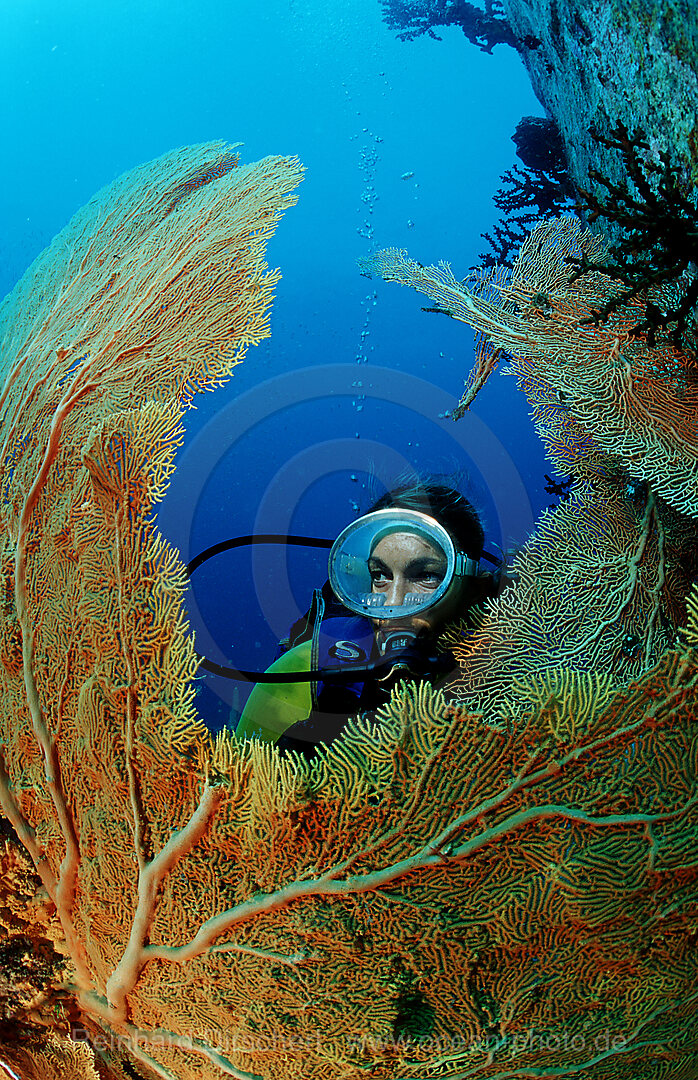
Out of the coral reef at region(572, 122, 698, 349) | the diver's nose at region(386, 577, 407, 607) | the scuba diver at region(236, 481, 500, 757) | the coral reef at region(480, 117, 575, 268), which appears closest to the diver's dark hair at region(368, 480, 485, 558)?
the scuba diver at region(236, 481, 500, 757)

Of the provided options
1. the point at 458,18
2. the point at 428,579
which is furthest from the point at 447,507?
the point at 458,18

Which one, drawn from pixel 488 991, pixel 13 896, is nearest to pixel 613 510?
pixel 488 991

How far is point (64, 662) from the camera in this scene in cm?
181

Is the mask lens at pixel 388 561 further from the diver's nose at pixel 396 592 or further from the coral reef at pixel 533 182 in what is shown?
the coral reef at pixel 533 182

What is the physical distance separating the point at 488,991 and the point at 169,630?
1.28 m

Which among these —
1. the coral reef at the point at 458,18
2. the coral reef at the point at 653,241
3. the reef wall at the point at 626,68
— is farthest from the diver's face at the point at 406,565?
the coral reef at the point at 458,18

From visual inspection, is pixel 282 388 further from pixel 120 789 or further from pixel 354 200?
pixel 120 789

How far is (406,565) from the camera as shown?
2582 mm

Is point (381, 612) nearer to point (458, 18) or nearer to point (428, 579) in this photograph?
point (428, 579)

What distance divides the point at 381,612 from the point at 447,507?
1.16 meters

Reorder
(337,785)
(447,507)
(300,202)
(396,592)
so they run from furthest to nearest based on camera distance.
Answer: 1. (300,202)
2. (447,507)
3. (396,592)
4. (337,785)

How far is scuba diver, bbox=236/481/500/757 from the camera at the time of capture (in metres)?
2.05

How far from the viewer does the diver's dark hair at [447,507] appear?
3246mm

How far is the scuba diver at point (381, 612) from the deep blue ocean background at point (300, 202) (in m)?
21.9
